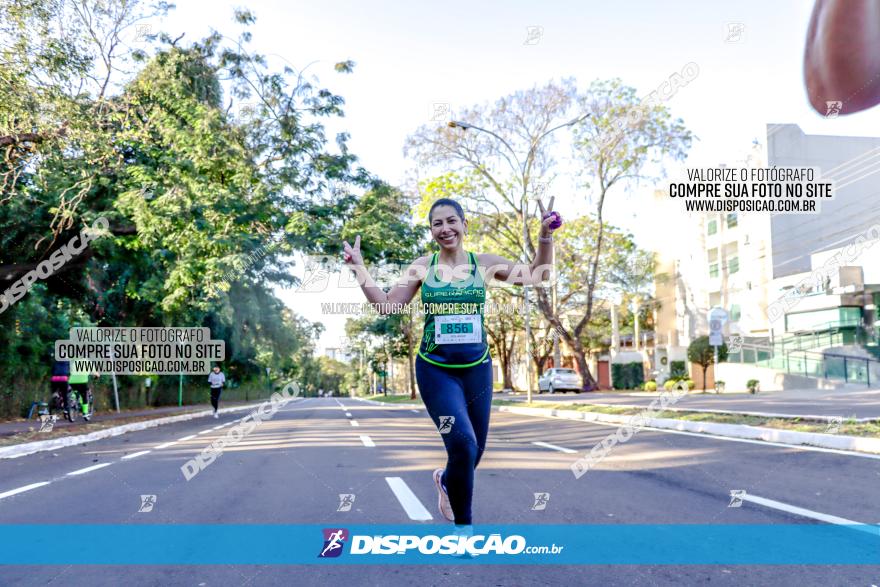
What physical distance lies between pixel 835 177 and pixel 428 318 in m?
42.4

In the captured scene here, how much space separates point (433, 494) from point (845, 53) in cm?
598

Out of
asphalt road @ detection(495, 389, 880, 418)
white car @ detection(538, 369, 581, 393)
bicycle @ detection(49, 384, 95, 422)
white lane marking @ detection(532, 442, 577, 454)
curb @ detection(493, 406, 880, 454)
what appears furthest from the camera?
white car @ detection(538, 369, 581, 393)

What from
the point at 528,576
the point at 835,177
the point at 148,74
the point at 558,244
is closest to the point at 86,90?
the point at 148,74

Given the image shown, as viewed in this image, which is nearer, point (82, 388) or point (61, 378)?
point (61, 378)

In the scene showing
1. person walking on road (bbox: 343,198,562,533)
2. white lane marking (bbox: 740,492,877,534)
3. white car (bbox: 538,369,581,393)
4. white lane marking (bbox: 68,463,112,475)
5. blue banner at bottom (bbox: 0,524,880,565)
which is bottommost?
white car (bbox: 538,369,581,393)

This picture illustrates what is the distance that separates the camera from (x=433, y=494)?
6559 millimetres

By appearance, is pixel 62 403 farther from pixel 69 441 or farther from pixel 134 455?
pixel 134 455

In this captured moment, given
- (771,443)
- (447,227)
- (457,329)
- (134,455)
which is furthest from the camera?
(134,455)

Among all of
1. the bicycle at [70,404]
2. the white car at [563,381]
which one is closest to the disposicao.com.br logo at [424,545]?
the bicycle at [70,404]

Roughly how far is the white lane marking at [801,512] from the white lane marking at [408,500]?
2744 millimetres

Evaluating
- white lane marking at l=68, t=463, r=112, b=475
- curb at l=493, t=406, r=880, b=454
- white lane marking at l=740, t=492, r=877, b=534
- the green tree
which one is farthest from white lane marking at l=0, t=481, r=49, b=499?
the green tree

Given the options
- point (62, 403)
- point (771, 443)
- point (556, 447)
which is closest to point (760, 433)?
point (771, 443)

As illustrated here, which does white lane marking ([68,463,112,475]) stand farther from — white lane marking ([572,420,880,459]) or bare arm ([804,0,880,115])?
bare arm ([804,0,880,115])

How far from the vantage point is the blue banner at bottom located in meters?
4.30
